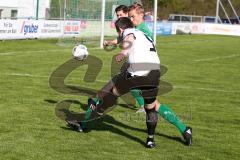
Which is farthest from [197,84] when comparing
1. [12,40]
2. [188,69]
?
[12,40]

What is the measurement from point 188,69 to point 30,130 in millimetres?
11900

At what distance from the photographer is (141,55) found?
7.14 m

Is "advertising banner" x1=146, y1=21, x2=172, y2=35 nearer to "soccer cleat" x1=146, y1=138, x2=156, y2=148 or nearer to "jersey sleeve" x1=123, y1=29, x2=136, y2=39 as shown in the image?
"soccer cleat" x1=146, y1=138, x2=156, y2=148

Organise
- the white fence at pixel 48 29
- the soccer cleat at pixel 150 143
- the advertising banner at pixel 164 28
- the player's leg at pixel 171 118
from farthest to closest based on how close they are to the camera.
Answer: the advertising banner at pixel 164 28 < the white fence at pixel 48 29 < the player's leg at pixel 171 118 < the soccer cleat at pixel 150 143

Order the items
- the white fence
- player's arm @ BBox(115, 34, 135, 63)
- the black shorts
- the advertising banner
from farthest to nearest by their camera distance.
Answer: the advertising banner
the white fence
the black shorts
player's arm @ BBox(115, 34, 135, 63)

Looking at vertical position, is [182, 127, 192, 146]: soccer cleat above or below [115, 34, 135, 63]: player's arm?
below

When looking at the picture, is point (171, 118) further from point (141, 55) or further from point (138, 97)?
point (138, 97)

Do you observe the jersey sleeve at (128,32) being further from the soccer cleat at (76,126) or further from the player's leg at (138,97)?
the soccer cleat at (76,126)

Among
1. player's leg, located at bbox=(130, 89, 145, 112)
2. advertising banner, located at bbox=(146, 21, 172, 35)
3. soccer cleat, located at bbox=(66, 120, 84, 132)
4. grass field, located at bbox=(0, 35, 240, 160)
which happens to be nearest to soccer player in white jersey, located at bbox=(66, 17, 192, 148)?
grass field, located at bbox=(0, 35, 240, 160)

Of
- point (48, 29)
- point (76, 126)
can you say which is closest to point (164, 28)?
point (48, 29)

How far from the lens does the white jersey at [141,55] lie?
7141mm

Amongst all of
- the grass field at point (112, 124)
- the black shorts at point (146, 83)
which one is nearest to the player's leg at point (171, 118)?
the grass field at point (112, 124)

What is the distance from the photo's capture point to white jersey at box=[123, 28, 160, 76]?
714cm

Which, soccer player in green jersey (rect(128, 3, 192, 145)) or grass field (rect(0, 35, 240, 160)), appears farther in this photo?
soccer player in green jersey (rect(128, 3, 192, 145))
